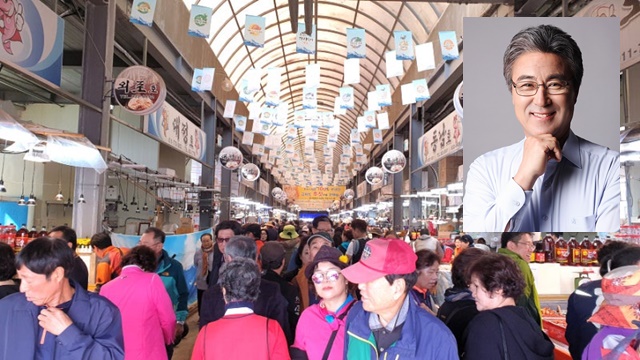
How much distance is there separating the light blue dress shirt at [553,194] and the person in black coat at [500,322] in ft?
3.45

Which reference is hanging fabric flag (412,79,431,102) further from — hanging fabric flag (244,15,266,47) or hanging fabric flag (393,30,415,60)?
hanging fabric flag (244,15,266,47)

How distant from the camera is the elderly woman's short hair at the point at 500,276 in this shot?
262 cm

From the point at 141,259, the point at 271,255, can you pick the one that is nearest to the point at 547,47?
the point at 271,255

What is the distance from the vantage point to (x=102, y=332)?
2518mm

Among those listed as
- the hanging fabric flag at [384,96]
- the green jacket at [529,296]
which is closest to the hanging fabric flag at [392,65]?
the hanging fabric flag at [384,96]

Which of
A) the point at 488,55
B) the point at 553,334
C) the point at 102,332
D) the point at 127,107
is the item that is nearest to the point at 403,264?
the point at 102,332

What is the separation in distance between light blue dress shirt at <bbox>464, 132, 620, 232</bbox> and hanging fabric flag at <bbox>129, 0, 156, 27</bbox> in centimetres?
637

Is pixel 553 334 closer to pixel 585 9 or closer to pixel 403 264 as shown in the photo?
pixel 403 264

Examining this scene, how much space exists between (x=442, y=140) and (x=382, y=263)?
10.7 meters

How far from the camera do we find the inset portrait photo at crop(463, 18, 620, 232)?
12.0 ft

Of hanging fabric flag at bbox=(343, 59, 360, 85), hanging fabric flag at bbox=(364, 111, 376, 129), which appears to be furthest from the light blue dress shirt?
hanging fabric flag at bbox=(364, 111, 376, 129)

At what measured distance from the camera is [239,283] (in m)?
2.80

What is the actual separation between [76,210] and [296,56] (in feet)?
52.4

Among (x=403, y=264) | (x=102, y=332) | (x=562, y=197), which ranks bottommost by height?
(x=102, y=332)
